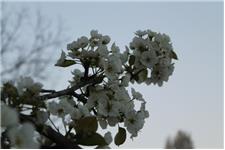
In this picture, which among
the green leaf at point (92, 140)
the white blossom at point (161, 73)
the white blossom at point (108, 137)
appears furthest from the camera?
the white blossom at point (161, 73)

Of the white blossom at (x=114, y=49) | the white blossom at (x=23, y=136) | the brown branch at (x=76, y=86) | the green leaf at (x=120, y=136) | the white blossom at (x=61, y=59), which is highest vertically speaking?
the white blossom at (x=114, y=49)

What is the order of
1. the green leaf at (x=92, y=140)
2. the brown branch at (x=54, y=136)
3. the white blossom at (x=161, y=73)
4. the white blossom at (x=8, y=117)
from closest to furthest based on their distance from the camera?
the white blossom at (x=8, y=117), the brown branch at (x=54, y=136), the green leaf at (x=92, y=140), the white blossom at (x=161, y=73)

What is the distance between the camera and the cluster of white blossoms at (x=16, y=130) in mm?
968

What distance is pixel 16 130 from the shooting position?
0.99m

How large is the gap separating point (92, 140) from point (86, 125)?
49 mm

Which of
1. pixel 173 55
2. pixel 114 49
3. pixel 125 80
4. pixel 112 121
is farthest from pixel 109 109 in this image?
pixel 173 55

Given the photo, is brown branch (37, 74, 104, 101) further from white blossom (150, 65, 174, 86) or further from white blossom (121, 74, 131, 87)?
white blossom (150, 65, 174, 86)

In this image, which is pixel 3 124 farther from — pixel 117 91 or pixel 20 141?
pixel 117 91

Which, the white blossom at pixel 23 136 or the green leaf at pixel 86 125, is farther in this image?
the green leaf at pixel 86 125

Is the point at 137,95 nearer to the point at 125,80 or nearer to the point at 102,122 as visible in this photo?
the point at 125,80

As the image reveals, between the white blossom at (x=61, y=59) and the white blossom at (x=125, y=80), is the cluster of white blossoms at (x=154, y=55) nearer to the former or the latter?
the white blossom at (x=125, y=80)

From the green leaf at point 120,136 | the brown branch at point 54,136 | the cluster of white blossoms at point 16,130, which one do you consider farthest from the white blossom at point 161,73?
the cluster of white blossoms at point 16,130

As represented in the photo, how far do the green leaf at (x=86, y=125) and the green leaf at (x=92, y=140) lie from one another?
0.06ft

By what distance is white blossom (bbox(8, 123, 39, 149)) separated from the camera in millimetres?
984
